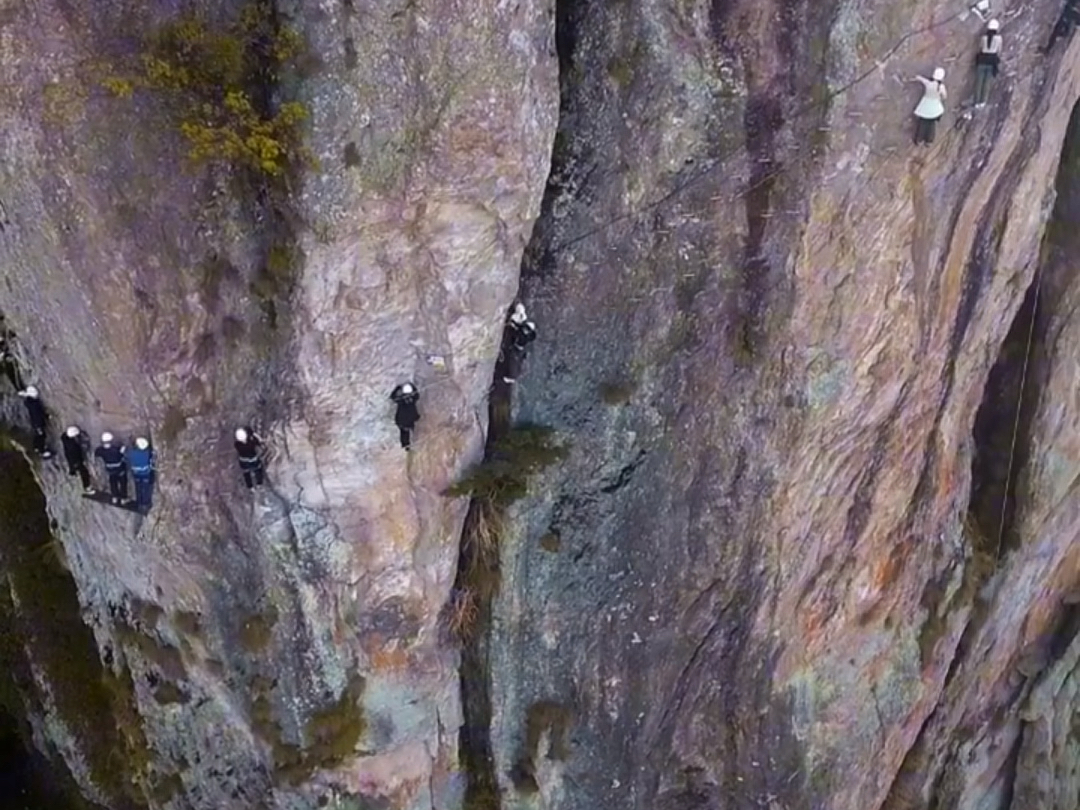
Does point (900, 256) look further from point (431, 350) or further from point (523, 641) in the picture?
point (523, 641)

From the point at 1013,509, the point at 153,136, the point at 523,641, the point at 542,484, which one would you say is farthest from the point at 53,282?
the point at 1013,509

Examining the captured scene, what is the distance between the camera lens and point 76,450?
40.9 ft

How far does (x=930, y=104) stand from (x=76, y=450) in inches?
409

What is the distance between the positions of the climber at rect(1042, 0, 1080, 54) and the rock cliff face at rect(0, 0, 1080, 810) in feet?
0.64

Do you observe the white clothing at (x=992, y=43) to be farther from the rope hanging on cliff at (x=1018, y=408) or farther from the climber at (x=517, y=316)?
the climber at (x=517, y=316)

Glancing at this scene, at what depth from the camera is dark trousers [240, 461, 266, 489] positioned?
1222 cm

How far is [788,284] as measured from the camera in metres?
12.8

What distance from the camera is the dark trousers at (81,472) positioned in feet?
41.4

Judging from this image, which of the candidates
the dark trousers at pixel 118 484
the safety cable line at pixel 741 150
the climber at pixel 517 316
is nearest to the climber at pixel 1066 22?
the safety cable line at pixel 741 150

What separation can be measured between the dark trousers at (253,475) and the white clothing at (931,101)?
8.39 m

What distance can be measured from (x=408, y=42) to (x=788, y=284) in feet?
17.2

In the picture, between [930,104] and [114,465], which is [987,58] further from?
[114,465]

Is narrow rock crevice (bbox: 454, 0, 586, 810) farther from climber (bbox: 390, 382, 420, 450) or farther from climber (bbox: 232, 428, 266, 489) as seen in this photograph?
climber (bbox: 232, 428, 266, 489)

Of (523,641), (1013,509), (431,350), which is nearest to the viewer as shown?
(431,350)
